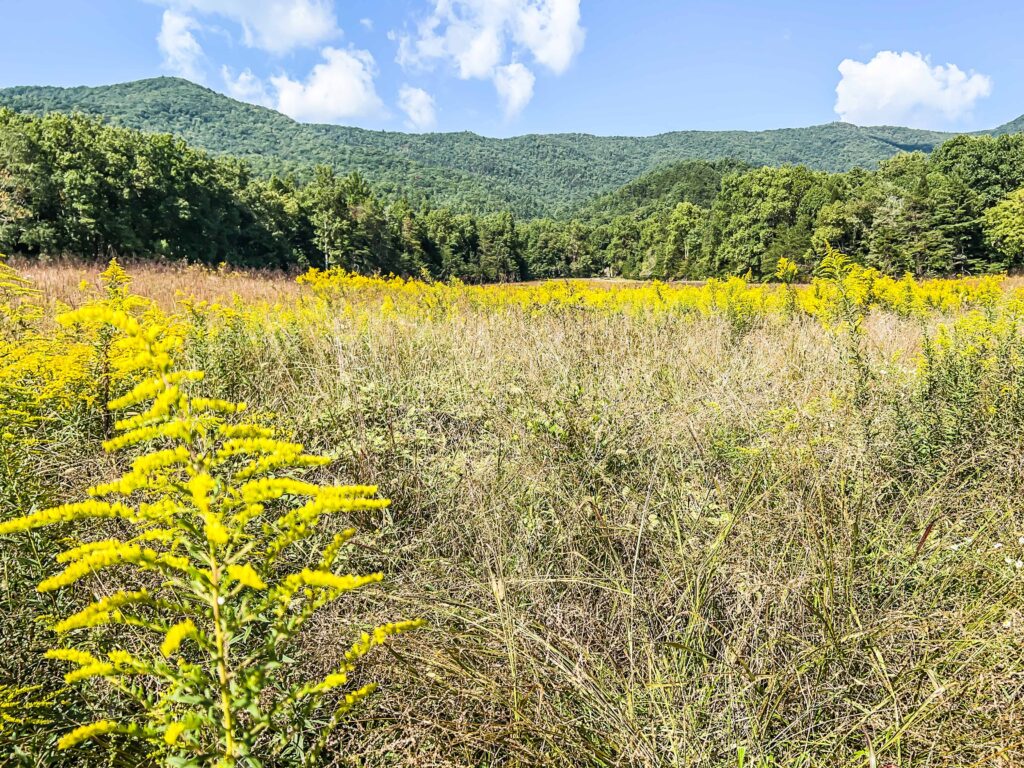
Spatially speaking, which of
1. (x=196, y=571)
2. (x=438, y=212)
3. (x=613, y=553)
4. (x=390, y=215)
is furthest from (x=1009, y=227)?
(x=438, y=212)

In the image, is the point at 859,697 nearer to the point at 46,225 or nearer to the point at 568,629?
the point at 568,629

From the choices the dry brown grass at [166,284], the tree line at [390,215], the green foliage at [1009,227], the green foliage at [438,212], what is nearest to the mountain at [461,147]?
the green foliage at [438,212]

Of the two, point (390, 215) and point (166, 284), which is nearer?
point (166, 284)

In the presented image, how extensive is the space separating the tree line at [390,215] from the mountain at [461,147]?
37.8m

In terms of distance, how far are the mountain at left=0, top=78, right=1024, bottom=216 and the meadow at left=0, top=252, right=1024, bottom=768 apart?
78.8m

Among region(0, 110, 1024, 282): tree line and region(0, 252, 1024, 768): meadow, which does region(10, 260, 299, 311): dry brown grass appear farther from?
region(0, 252, 1024, 768): meadow

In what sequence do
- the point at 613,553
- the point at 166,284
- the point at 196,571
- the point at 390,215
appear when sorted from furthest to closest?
the point at 390,215 → the point at 166,284 → the point at 613,553 → the point at 196,571

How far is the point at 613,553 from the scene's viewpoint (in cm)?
176

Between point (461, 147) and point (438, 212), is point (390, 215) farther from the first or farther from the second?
point (461, 147)

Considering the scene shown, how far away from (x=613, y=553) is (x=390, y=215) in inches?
2141

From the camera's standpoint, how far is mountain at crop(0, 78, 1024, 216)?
324 feet

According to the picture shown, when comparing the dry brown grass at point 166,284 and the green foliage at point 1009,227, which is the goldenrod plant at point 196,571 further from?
the green foliage at point 1009,227

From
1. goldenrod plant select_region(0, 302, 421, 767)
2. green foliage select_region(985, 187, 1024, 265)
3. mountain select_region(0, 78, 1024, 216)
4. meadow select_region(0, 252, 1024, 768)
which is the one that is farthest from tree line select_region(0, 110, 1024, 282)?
mountain select_region(0, 78, 1024, 216)

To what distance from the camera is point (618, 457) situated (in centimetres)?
251
